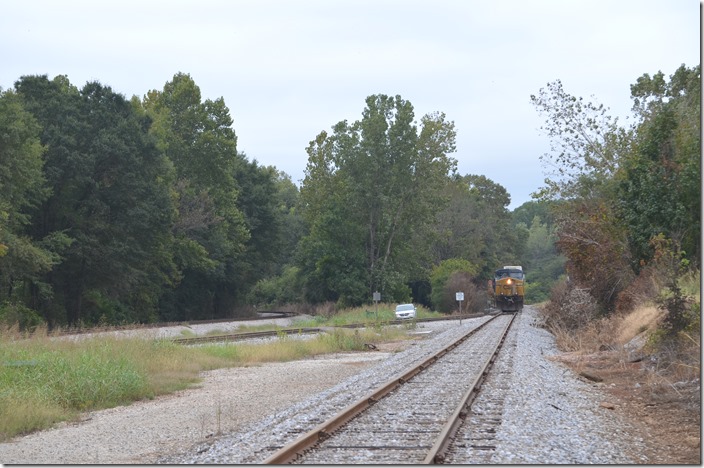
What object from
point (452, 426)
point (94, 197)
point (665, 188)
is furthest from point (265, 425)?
point (94, 197)

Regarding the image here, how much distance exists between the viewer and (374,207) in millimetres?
73000

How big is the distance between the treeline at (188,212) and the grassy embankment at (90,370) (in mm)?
16307

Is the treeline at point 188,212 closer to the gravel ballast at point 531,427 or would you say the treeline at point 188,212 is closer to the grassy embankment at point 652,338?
the grassy embankment at point 652,338

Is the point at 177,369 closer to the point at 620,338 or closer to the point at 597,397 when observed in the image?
the point at 597,397

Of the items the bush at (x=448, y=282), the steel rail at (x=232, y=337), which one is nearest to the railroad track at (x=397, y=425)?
the steel rail at (x=232, y=337)

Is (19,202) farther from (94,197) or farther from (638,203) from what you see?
(638,203)

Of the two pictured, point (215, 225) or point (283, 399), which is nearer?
point (283, 399)

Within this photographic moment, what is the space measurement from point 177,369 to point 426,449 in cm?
1242

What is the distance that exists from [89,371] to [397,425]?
768cm

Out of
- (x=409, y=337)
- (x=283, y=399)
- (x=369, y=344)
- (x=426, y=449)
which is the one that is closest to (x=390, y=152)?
(x=409, y=337)

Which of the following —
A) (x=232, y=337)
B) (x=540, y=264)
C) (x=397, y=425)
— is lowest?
(x=397, y=425)

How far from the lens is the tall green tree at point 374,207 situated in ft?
233

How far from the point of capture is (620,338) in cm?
2486

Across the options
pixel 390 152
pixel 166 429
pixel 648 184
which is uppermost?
pixel 390 152
